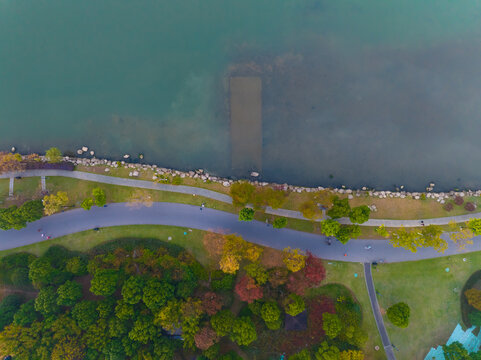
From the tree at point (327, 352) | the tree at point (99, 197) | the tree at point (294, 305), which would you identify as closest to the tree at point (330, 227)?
the tree at point (294, 305)

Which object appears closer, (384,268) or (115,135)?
(384,268)

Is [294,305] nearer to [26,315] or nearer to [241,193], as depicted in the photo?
[241,193]

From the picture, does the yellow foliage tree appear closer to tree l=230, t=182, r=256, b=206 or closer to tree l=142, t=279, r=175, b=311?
tree l=230, t=182, r=256, b=206

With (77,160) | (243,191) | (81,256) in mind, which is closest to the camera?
(243,191)

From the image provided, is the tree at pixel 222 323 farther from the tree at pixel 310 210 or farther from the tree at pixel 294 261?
the tree at pixel 310 210

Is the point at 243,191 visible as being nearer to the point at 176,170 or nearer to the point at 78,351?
the point at 176,170

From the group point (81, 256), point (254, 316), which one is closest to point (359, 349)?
point (254, 316)

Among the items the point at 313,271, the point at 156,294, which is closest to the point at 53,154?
the point at 156,294
